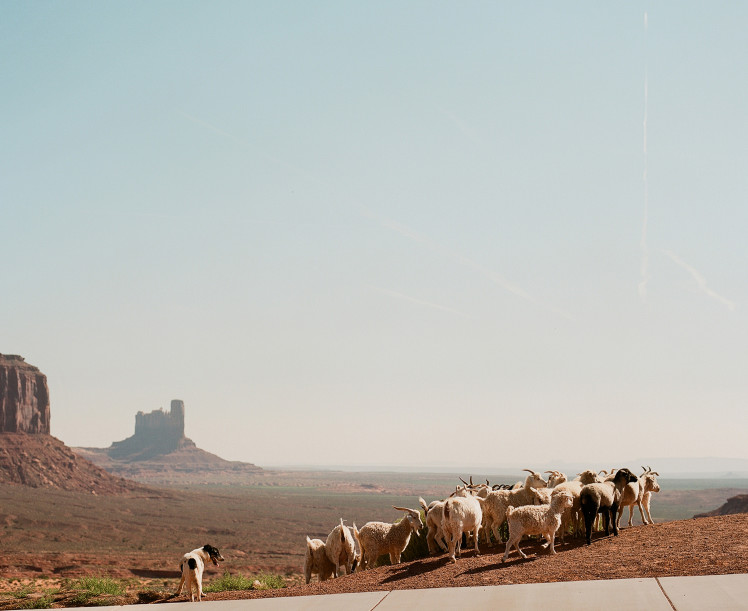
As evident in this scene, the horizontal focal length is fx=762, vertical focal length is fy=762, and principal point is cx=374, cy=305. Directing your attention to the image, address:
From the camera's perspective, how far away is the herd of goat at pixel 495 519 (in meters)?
13.8

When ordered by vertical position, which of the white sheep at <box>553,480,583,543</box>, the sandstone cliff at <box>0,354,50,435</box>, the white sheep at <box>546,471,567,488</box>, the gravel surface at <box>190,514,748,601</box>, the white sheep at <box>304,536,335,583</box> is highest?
the sandstone cliff at <box>0,354,50,435</box>

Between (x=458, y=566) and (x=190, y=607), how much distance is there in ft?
15.4

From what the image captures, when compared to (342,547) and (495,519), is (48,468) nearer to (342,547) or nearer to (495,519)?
(342,547)

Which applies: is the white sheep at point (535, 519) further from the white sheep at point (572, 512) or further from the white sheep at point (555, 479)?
the white sheep at point (555, 479)

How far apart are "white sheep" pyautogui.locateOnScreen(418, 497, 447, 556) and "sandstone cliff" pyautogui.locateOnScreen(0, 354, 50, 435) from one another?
135819mm

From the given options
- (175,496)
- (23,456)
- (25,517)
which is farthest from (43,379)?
(25,517)

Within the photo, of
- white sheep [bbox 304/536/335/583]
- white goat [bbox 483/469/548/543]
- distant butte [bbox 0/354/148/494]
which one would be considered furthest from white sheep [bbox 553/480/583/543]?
distant butte [bbox 0/354/148/494]

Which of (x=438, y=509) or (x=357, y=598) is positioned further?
(x=438, y=509)

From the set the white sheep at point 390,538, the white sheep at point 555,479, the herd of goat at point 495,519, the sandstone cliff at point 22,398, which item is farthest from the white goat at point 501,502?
the sandstone cliff at point 22,398

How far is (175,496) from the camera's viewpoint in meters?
130

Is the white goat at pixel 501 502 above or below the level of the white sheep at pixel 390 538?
above

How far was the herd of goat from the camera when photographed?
1379 cm

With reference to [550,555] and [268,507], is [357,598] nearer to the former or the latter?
[550,555]

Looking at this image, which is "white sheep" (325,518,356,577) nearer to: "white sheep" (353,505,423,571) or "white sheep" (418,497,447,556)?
"white sheep" (353,505,423,571)
